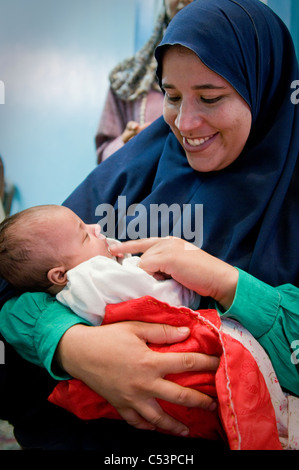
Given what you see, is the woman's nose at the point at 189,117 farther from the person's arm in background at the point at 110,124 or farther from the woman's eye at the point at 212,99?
the person's arm in background at the point at 110,124

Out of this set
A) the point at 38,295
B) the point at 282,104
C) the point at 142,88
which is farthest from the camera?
the point at 142,88

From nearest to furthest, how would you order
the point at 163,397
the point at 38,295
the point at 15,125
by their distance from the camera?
1. the point at 163,397
2. the point at 38,295
3. the point at 15,125

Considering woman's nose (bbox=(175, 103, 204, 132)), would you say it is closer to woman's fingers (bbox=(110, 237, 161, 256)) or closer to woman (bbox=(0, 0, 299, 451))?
woman (bbox=(0, 0, 299, 451))

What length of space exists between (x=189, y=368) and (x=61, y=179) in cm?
177

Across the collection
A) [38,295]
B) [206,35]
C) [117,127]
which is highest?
[206,35]

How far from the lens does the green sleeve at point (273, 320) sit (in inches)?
37.5

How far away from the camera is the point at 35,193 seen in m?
2.32

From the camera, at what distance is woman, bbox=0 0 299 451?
3.06 feet

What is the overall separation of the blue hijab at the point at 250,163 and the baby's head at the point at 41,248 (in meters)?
0.25

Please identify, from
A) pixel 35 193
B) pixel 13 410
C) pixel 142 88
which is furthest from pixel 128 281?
pixel 142 88

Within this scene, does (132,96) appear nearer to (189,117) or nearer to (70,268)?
(189,117)

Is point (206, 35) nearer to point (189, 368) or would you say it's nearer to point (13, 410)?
point (189, 368)

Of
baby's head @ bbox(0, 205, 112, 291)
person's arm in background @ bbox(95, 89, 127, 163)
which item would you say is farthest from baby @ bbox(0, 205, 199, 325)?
person's arm in background @ bbox(95, 89, 127, 163)

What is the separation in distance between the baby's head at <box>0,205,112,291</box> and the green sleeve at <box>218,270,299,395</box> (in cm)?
39
